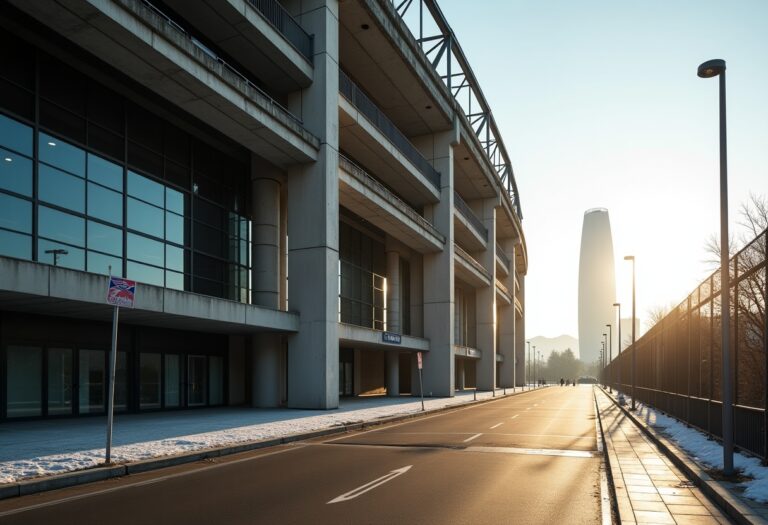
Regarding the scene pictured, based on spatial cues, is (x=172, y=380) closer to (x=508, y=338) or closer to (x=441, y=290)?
(x=441, y=290)

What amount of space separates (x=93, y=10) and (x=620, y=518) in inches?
669

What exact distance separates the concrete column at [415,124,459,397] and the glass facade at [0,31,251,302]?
1716 cm

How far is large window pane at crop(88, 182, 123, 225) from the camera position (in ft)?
71.4

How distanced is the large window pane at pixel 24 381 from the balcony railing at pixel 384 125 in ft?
57.7

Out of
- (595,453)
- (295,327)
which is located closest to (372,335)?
(295,327)

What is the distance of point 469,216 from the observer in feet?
179

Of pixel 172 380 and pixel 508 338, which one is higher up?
pixel 172 380

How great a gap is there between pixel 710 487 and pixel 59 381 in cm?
1960

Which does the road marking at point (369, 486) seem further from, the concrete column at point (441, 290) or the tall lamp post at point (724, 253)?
the concrete column at point (441, 290)

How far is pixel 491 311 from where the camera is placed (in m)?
59.0

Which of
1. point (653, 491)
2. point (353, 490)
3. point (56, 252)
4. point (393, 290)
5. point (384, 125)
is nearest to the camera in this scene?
point (653, 491)

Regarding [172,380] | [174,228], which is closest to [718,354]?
[174,228]

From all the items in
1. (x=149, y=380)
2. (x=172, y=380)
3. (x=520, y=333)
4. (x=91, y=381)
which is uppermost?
(x=91, y=381)

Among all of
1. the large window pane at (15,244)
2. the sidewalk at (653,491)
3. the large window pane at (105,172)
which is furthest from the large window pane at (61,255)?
the sidewalk at (653,491)
